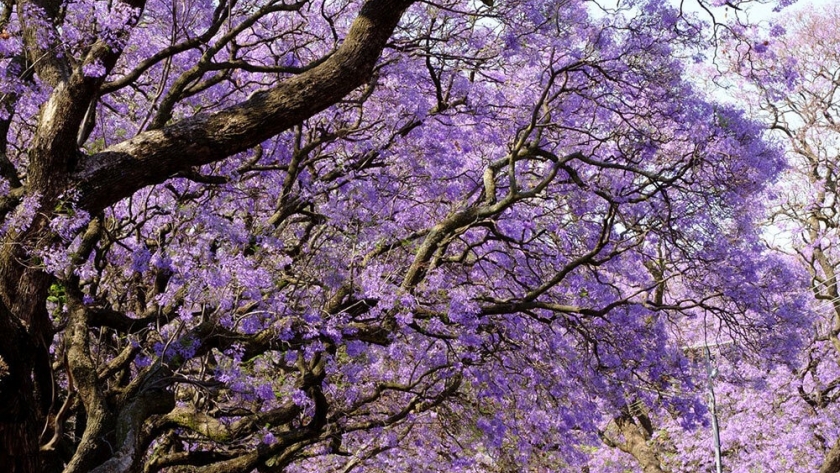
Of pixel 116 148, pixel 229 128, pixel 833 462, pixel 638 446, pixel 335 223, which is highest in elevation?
pixel 638 446

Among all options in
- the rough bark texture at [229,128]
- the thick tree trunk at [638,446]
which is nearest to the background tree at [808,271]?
the thick tree trunk at [638,446]

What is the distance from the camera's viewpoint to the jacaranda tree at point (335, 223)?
531 cm

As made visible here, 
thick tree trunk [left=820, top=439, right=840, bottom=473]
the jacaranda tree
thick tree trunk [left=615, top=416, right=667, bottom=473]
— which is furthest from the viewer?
thick tree trunk [left=615, top=416, right=667, bottom=473]

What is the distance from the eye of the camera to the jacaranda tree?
5.31m

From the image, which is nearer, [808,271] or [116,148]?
[116,148]

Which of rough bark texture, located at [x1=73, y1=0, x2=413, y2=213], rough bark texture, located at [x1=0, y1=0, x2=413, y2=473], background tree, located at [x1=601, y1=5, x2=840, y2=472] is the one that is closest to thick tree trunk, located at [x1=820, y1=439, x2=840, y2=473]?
background tree, located at [x1=601, y1=5, x2=840, y2=472]

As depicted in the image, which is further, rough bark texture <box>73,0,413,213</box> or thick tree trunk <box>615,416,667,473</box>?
thick tree trunk <box>615,416,667,473</box>

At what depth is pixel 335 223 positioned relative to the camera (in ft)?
31.2

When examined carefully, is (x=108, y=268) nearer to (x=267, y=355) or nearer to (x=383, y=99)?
(x=267, y=355)

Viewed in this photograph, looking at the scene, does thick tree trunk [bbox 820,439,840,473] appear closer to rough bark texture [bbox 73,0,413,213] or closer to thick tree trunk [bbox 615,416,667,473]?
thick tree trunk [bbox 615,416,667,473]

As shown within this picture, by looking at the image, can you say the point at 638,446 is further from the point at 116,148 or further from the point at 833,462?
the point at 116,148

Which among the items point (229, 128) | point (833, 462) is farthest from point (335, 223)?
point (833, 462)

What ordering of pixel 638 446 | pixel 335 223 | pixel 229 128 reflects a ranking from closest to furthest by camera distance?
pixel 229 128, pixel 335 223, pixel 638 446

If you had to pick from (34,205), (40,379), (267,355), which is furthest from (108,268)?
(34,205)
